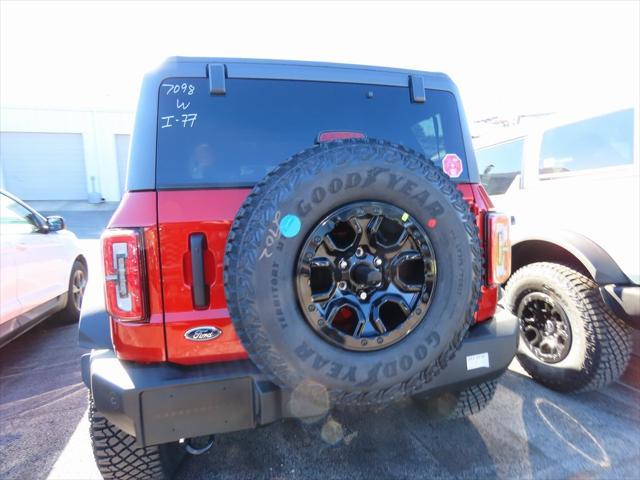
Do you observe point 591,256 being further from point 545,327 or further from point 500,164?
point 500,164

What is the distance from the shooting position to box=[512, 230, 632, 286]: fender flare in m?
2.29

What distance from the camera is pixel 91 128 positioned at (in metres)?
16.2

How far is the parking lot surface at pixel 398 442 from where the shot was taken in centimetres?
195

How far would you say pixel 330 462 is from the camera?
2.01m

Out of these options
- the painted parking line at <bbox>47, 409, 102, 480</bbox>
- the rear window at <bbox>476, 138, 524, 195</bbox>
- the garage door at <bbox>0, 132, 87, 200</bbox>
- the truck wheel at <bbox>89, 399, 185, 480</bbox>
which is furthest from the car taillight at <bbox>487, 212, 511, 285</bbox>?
the garage door at <bbox>0, 132, 87, 200</bbox>

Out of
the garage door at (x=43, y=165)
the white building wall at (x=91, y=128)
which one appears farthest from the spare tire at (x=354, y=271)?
the garage door at (x=43, y=165)

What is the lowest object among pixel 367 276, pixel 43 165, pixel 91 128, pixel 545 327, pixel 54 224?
pixel 545 327

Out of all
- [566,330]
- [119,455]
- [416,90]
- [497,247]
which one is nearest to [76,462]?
[119,455]

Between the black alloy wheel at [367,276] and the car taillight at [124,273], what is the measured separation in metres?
0.65

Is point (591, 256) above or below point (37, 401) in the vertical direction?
above

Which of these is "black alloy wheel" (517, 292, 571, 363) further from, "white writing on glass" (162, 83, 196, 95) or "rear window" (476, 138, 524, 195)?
"white writing on glass" (162, 83, 196, 95)

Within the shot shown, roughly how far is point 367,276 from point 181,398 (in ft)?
2.75

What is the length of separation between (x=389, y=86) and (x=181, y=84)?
0.99 meters

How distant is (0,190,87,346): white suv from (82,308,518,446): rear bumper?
7.43ft
